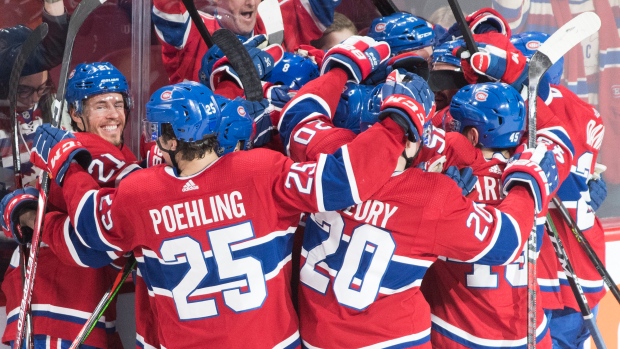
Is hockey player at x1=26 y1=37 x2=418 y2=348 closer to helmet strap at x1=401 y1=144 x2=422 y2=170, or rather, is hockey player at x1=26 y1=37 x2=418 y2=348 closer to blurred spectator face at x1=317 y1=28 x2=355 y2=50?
helmet strap at x1=401 y1=144 x2=422 y2=170

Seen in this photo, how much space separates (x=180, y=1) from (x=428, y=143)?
1.20 metres

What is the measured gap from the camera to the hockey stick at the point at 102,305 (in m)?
2.29

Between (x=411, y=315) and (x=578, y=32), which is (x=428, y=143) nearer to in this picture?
(x=411, y=315)

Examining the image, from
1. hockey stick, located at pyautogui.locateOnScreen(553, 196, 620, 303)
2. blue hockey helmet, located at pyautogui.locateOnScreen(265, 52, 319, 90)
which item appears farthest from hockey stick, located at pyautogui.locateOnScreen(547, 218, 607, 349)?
blue hockey helmet, located at pyautogui.locateOnScreen(265, 52, 319, 90)

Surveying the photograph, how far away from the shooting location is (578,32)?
257 cm

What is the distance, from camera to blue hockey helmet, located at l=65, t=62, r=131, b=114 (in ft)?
8.02

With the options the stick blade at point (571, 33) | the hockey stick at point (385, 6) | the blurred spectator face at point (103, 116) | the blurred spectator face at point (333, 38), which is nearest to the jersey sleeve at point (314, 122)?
the blurred spectator face at point (103, 116)

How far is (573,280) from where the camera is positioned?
2.66 metres

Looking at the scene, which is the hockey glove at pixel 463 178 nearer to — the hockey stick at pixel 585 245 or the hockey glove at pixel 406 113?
A: the hockey glove at pixel 406 113

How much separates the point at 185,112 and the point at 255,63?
0.51 m

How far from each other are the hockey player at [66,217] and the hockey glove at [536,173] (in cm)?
107

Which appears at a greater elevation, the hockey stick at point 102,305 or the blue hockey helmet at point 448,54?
the blue hockey helmet at point 448,54

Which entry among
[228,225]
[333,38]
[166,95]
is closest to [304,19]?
[333,38]

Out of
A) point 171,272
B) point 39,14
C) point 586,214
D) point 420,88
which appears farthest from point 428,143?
point 39,14
